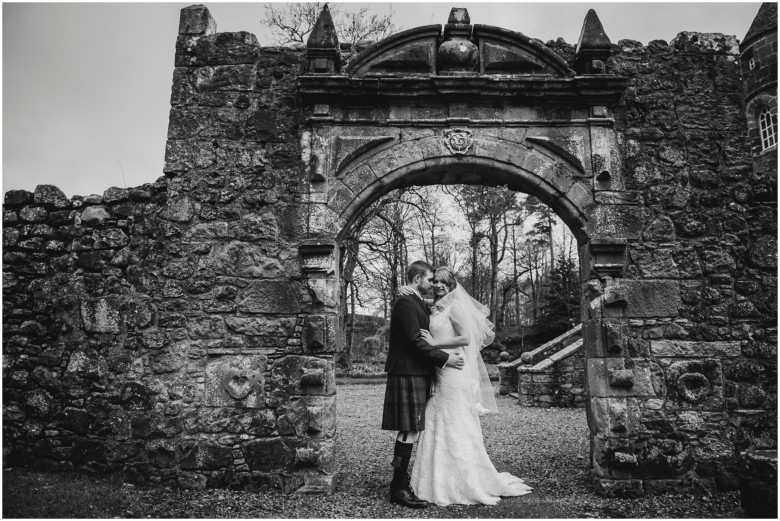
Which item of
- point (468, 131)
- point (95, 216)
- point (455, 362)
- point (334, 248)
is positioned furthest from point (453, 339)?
point (95, 216)

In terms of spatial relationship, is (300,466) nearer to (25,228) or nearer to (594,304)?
(594,304)

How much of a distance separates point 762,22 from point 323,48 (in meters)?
19.6

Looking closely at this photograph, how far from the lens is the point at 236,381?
4688 mm

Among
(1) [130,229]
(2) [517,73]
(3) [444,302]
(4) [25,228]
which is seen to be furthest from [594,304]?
(4) [25,228]

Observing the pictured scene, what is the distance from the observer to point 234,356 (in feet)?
15.5

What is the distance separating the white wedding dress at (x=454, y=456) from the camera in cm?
427

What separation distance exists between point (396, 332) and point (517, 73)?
2854mm

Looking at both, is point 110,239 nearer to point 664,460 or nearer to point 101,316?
point 101,316

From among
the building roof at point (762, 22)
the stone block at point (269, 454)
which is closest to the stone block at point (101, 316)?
the stone block at point (269, 454)

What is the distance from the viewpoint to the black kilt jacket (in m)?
4.36

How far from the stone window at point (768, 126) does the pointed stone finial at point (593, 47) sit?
52.2 feet

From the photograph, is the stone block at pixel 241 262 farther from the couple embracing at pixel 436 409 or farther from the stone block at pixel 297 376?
the couple embracing at pixel 436 409

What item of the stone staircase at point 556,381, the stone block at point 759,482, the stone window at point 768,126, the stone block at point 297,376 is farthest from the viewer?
the stone window at point 768,126

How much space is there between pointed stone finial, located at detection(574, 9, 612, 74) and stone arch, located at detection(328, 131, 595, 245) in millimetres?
923
